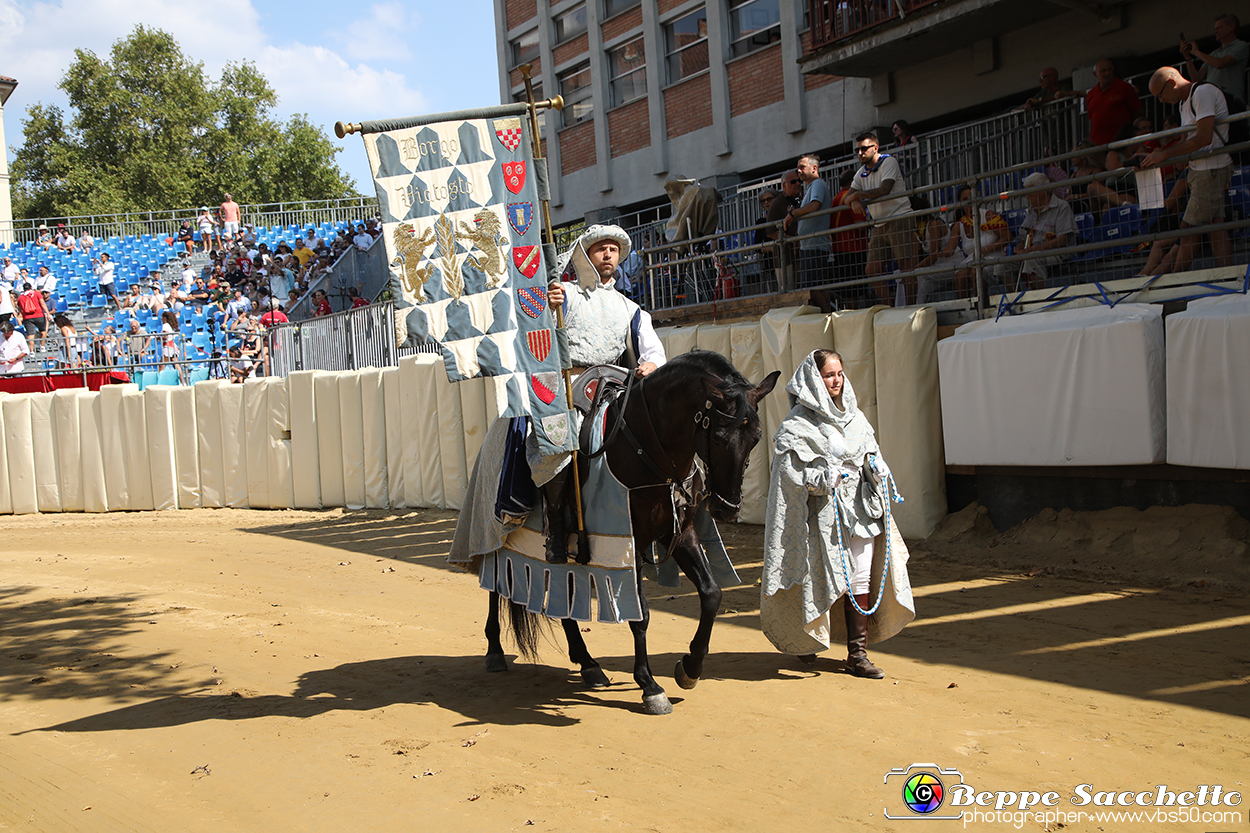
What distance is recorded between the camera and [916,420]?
9727mm

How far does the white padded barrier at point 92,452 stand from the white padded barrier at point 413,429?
6.69 metres

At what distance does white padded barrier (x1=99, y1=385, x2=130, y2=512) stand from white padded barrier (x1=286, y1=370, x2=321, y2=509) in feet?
11.8

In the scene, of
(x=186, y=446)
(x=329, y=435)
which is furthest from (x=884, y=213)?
(x=186, y=446)

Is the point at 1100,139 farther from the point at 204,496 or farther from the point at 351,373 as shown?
the point at 204,496

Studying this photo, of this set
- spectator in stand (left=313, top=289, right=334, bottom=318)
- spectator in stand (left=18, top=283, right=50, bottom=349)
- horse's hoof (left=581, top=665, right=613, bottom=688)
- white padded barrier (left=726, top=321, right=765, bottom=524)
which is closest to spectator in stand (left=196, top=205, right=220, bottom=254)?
spectator in stand (left=18, top=283, right=50, bottom=349)

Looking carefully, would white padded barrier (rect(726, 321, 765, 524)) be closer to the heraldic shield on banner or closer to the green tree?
the heraldic shield on banner

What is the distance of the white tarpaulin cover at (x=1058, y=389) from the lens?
25.9 feet

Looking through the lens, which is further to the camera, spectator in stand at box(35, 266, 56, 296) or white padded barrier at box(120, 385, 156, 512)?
spectator in stand at box(35, 266, 56, 296)

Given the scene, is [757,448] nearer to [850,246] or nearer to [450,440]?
[850,246]

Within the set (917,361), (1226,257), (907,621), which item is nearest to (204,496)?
(917,361)

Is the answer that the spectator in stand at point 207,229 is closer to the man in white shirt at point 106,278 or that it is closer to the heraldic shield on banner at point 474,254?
the man in white shirt at point 106,278

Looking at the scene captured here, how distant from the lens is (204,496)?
18047 mm

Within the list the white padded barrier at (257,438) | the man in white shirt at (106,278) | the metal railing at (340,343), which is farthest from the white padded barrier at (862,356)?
the man in white shirt at (106,278)

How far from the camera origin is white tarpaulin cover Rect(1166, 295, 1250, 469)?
7.24 meters
